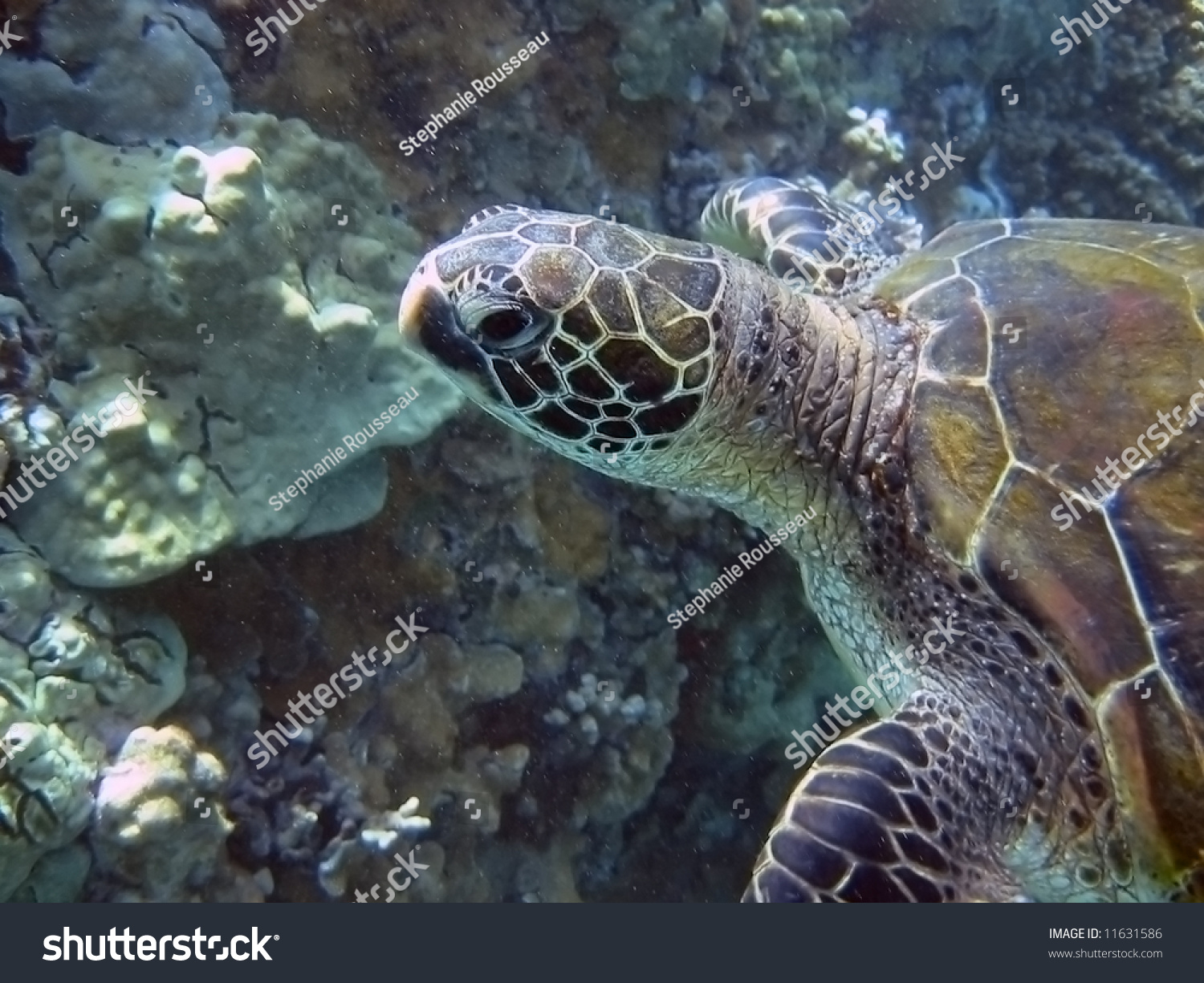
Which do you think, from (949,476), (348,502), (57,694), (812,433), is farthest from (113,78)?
(949,476)

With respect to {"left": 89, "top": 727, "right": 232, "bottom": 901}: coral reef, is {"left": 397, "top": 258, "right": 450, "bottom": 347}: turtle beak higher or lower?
higher

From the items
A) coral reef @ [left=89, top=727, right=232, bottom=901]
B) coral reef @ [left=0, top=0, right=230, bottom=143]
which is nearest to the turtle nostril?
coral reef @ [left=0, top=0, right=230, bottom=143]

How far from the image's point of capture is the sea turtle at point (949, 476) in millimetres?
2000

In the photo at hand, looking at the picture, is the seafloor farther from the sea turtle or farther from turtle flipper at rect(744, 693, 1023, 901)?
turtle flipper at rect(744, 693, 1023, 901)

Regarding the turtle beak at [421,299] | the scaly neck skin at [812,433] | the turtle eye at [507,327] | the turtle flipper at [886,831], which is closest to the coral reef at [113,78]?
the turtle beak at [421,299]

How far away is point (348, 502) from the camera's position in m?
2.62

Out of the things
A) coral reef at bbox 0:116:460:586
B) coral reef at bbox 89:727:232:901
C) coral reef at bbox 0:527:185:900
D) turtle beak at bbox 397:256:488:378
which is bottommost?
coral reef at bbox 89:727:232:901

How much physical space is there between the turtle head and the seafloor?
473mm

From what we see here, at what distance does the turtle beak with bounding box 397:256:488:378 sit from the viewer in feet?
6.91

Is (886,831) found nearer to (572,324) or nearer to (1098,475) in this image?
(1098,475)

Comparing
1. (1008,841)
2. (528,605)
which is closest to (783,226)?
(528,605)

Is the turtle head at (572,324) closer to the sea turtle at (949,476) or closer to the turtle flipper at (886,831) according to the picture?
the sea turtle at (949,476)

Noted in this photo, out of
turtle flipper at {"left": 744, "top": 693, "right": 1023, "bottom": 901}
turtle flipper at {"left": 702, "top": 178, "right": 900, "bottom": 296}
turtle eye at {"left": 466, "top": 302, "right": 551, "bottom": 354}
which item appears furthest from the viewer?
turtle flipper at {"left": 702, "top": 178, "right": 900, "bottom": 296}

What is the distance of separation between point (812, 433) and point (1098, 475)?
76 centimetres
